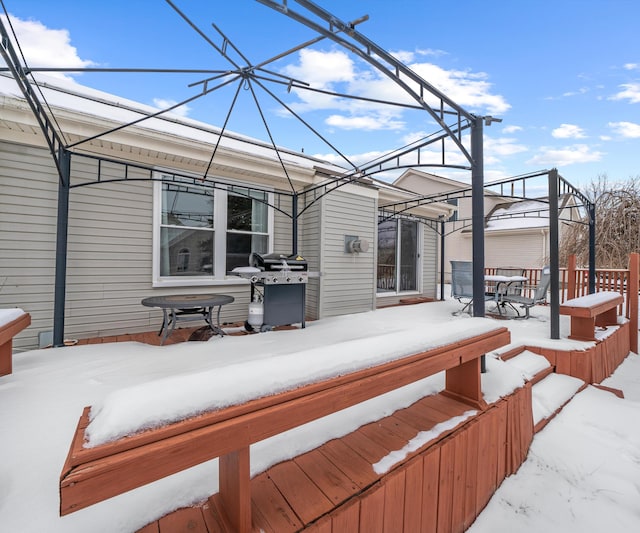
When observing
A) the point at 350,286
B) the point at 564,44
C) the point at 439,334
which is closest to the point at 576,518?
the point at 439,334

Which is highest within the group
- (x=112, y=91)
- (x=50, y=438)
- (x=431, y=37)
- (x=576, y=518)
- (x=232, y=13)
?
(x=431, y=37)

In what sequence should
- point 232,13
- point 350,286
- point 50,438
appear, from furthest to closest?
point 350,286, point 232,13, point 50,438

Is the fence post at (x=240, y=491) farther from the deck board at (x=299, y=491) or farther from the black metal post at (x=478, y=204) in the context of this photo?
the black metal post at (x=478, y=204)

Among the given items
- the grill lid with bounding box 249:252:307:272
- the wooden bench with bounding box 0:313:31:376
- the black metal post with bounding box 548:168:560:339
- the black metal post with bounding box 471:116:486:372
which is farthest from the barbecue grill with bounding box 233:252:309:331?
the black metal post with bounding box 548:168:560:339

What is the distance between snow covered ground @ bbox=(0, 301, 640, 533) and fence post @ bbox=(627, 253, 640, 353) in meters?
1.75

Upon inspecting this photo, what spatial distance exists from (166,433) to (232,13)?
13.7 ft

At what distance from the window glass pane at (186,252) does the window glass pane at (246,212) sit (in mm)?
468

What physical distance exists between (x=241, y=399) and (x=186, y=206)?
4280 millimetres

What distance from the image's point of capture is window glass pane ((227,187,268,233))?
504cm

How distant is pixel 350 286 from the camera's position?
5.87 m

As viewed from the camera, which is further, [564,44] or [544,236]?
[544,236]

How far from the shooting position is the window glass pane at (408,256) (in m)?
7.70

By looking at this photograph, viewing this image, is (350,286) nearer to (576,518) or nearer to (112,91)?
(576,518)

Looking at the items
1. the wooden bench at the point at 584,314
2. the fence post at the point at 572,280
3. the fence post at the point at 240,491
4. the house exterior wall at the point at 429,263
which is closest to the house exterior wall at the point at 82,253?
the fence post at the point at 240,491
